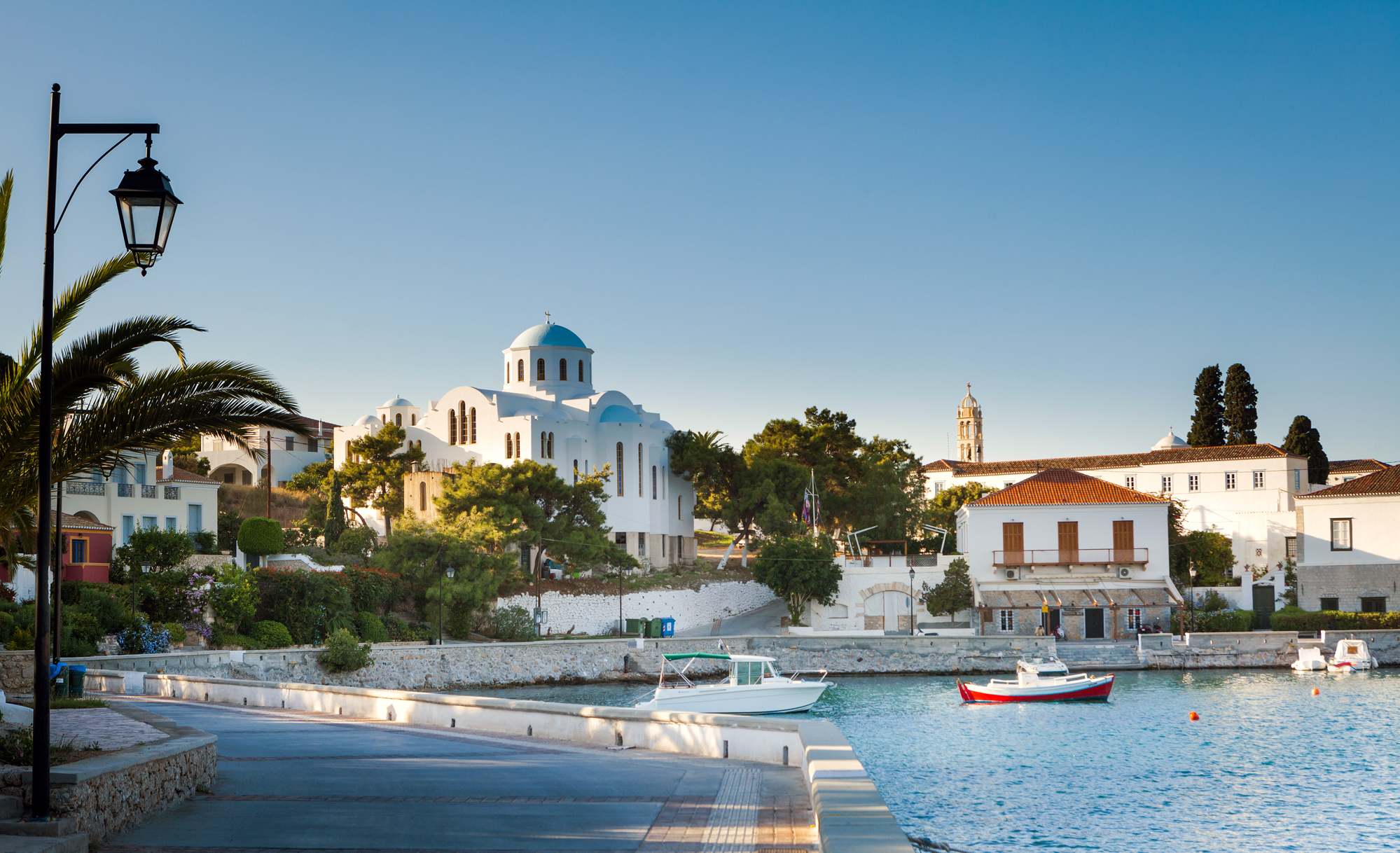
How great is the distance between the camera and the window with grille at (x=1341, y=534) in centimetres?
4941

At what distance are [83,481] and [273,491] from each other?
22.7 metres

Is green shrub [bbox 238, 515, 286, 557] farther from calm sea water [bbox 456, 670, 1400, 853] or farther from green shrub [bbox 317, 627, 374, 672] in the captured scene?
calm sea water [bbox 456, 670, 1400, 853]

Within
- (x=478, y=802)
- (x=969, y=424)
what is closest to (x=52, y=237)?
(x=478, y=802)

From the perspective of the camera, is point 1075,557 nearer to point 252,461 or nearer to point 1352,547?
point 1352,547

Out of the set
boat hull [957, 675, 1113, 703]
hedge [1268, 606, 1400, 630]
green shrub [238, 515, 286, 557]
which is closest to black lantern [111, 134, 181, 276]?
boat hull [957, 675, 1113, 703]

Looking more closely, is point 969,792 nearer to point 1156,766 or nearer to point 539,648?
point 1156,766

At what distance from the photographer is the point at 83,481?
40.3m

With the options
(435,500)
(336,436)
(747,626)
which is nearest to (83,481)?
(435,500)

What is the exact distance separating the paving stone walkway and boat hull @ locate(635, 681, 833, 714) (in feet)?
58.1

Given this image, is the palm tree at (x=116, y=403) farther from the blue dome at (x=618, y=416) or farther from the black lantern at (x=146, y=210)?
the blue dome at (x=618, y=416)

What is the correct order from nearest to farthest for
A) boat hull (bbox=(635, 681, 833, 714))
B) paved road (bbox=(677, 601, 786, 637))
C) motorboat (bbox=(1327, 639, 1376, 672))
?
1. boat hull (bbox=(635, 681, 833, 714))
2. motorboat (bbox=(1327, 639, 1376, 672))
3. paved road (bbox=(677, 601, 786, 637))

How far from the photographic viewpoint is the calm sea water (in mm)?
18797

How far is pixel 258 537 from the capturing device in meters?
43.3

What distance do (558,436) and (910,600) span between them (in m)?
20.3
